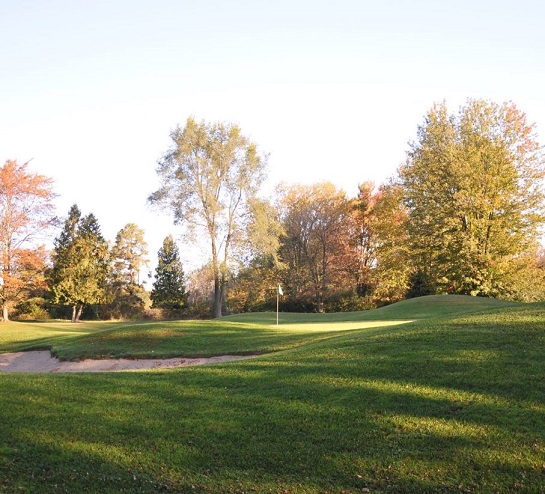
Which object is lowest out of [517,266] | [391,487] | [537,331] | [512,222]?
[391,487]

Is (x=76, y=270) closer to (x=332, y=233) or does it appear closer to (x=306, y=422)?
(x=332, y=233)

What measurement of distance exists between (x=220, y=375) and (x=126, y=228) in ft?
175

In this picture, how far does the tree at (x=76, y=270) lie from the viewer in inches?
1932

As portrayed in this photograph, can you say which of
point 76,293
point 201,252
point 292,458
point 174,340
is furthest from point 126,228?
point 292,458

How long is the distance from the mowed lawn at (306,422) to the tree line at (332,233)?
26367mm

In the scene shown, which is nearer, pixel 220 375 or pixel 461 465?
pixel 461 465

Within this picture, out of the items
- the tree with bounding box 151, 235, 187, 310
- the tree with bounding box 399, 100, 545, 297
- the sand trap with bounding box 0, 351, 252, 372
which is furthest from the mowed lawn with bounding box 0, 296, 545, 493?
the tree with bounding box 151, 235, 187, 310

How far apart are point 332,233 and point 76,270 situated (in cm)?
2695

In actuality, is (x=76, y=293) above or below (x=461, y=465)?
above

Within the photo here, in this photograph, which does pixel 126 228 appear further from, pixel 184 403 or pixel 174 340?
pixel 184 403

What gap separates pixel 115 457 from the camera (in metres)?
5.89

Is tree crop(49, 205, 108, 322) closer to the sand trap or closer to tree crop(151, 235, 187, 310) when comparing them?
tree crop(151, 235, 187, 310)

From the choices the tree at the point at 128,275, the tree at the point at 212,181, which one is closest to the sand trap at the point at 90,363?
the tree at the point at 212,181

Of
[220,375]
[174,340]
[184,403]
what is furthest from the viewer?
[174,340]
